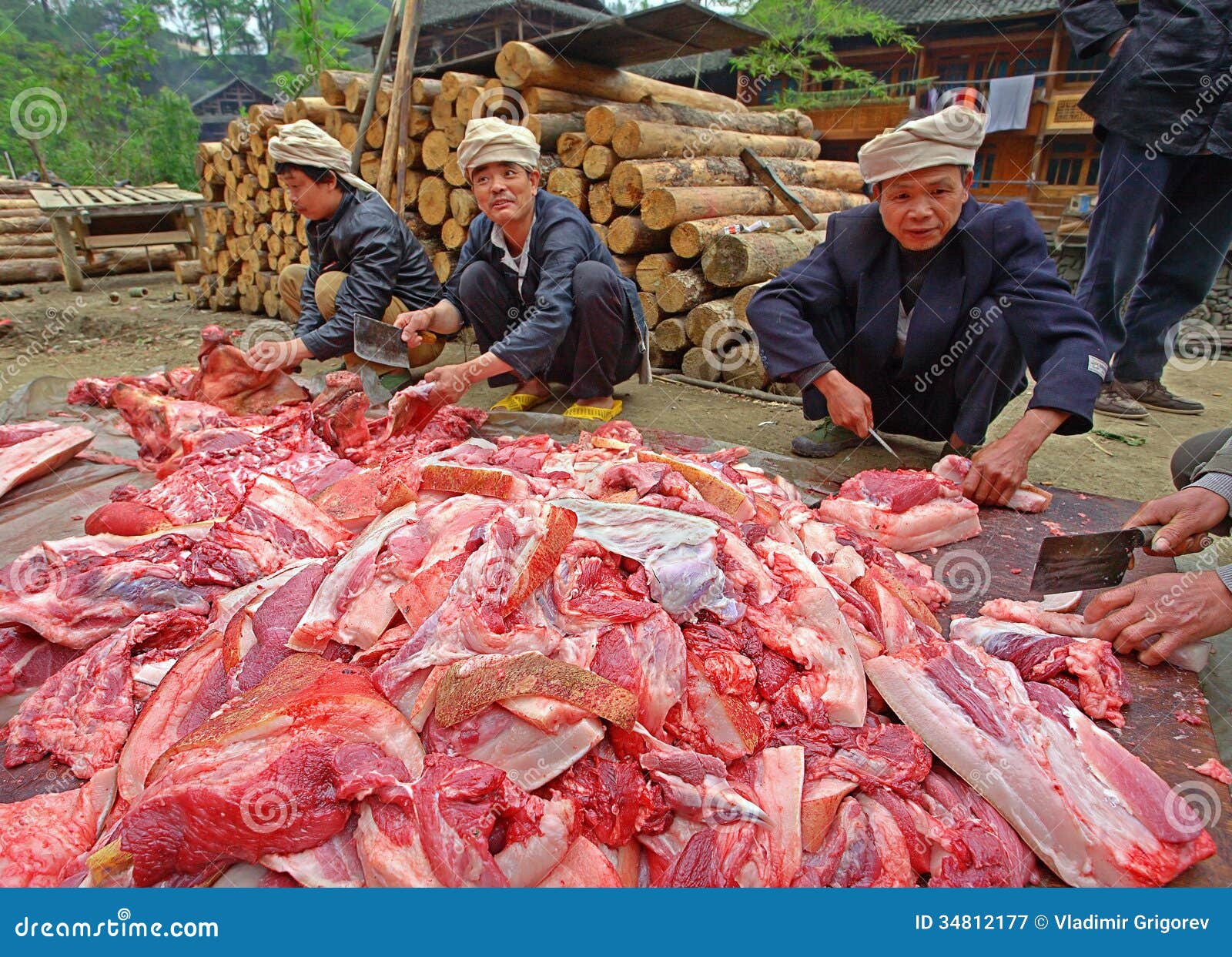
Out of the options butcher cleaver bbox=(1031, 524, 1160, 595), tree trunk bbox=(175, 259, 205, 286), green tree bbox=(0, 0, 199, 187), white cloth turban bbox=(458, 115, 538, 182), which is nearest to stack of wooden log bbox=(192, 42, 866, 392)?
white cloth turban bbox=(458, 115, 538, 182)

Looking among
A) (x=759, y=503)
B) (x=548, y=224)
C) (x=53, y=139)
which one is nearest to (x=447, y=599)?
(x=759, y=503)

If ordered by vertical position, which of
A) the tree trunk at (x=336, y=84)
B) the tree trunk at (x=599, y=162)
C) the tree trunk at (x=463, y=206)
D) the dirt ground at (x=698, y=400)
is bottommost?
the dirt ground at (x=698, y=400)

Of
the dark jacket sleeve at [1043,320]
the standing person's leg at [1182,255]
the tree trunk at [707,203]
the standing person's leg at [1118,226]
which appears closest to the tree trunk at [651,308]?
the tree trunk at [707,203]

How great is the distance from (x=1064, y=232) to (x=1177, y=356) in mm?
4390

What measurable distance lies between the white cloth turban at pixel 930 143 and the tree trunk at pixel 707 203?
3.20m

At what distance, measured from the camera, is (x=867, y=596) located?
2232mm

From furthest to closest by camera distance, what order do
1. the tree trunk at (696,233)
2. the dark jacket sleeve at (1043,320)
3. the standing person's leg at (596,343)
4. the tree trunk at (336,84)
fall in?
1. the tree trunk at (336,84)
2. the tree trunk at (696,233)
3. the standing person's leg at (596,343)
4. the dark jacket sleeve at (1043,320)

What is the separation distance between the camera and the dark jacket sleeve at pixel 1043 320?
3057mm

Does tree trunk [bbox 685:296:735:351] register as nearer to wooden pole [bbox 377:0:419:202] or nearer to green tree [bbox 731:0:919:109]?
wooden pole [bbox 377:0:419:202]

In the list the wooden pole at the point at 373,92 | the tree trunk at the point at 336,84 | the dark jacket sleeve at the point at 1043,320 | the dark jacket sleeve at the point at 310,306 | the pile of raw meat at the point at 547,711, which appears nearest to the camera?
the pile of raw meat at the point at 547,711

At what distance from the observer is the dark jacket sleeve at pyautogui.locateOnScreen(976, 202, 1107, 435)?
306 centimetres

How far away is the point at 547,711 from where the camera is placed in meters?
1.54

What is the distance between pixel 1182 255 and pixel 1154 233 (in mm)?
252

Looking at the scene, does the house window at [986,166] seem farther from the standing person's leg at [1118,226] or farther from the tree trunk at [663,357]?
the tree trunk at [663,357]
